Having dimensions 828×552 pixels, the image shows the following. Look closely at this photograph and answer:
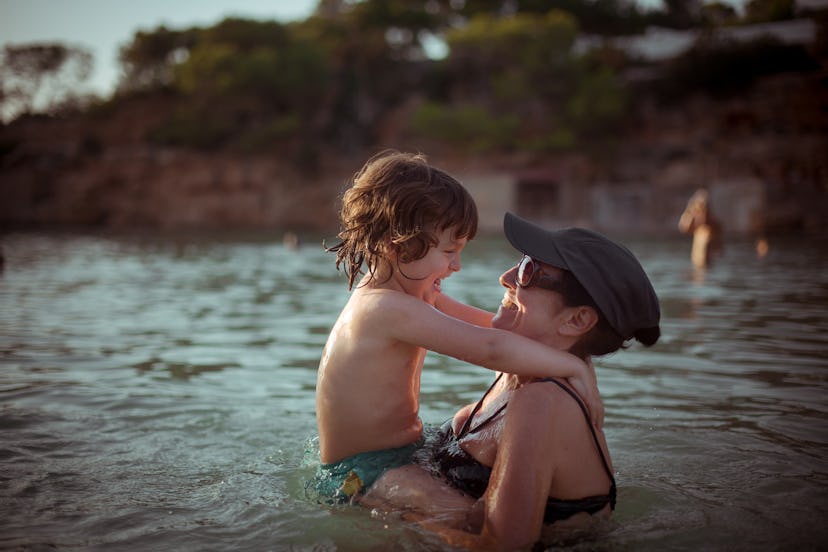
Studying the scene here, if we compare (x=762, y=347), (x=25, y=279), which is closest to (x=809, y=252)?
(x=762, y=347)

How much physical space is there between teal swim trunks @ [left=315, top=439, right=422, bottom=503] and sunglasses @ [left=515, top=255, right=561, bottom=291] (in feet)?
2.72

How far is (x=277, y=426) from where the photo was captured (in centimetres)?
440

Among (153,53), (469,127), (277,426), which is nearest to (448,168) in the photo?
(469,127)

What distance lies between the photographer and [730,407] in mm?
4695

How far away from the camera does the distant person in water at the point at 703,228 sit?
1342 centimetres

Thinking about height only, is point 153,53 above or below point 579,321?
above

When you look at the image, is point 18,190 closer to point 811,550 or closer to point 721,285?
point 721,285

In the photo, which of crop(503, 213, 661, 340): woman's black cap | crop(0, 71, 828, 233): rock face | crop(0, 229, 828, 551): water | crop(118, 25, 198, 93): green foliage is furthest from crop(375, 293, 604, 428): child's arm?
crop(118, 25, 198, 93): green foliage

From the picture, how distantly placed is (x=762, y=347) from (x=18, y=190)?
42145 mm

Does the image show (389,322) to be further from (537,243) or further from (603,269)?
(603,269)

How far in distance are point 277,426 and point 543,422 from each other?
8.10ft

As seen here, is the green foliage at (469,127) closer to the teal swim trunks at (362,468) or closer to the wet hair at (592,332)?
the teal swim trunks at (362,468)

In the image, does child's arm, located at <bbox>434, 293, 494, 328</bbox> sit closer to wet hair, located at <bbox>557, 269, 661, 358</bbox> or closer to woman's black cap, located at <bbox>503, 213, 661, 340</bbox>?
wet hair, located at <bbox>557, 269, 661, 358</bbox>

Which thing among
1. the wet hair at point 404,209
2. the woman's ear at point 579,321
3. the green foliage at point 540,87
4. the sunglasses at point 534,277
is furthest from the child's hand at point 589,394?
the green foliage at point 540,87
